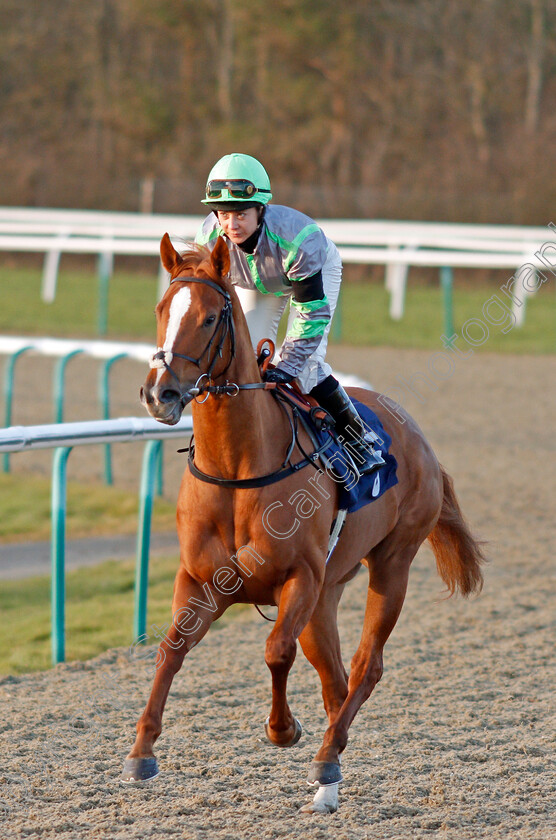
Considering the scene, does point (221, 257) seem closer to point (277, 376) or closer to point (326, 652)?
point (277, 376)

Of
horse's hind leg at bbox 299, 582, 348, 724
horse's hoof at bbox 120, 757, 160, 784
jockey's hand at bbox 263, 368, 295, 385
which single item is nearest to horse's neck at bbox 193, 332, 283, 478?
jockey's hand at bbox 263, 368, 295, 385

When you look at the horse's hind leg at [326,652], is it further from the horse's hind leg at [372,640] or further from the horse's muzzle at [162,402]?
the horse's muzzle at [162,402]

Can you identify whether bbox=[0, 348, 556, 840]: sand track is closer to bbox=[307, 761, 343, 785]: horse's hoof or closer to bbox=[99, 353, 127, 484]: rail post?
bbox=[307, 761, 343, 785]: horse's hoof

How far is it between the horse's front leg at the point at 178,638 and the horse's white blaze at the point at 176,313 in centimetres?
75

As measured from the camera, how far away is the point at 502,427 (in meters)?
9.89

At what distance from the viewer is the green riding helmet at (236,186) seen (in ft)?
11.1

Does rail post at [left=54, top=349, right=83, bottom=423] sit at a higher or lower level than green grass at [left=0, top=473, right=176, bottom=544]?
higher

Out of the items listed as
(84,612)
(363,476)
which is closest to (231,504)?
(363,476)

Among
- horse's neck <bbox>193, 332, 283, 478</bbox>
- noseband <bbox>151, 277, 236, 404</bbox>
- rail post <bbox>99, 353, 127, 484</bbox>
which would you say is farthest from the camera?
rail post <bbox>99, 353, 127, 484</bbox>

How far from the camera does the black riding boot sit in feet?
A: 12.4

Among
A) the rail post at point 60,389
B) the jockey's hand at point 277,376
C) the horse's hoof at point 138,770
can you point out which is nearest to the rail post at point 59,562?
the jockey's hand at point 277,376

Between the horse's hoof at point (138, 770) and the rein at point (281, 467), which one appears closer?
the horse's hoof at point (138, 770)

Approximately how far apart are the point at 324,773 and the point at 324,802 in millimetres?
83

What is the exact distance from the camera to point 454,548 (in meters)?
4.50
